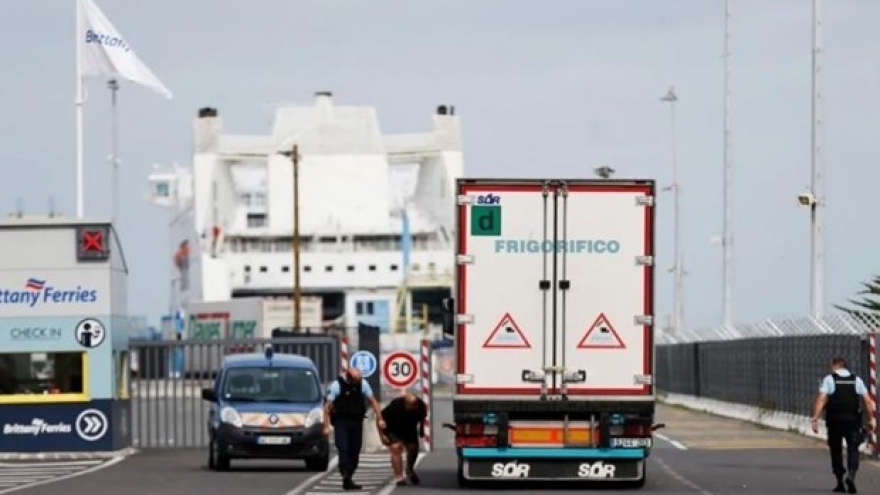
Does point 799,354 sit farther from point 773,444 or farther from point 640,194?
point 640,194

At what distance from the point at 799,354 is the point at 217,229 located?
7619 centimetres

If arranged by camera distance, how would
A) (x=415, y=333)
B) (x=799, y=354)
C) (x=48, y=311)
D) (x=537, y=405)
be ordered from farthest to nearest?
(x=415, y=333) → (x=799, y=354) → (x=48, y=311) → (x=537, y=405)

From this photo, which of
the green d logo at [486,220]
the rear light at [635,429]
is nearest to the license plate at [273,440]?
the green d logo at [486,220]

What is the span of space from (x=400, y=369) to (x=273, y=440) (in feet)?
20.5

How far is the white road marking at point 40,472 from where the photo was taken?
30.9 m

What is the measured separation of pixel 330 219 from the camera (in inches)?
4906

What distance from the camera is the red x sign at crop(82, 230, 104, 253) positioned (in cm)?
3988

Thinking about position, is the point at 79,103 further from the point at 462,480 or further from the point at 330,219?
the point at 330,219

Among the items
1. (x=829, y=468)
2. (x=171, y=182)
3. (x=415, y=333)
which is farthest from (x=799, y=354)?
(x=171, y=182)

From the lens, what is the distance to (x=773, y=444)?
42500 millimetres

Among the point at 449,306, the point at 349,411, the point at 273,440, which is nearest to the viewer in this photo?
the point at 449,306

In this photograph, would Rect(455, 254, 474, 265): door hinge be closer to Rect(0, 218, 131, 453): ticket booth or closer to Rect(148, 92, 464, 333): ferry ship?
Rect(0, 218, 131, 453): ticket booth

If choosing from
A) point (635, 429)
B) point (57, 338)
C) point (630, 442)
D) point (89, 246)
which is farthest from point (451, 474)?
point (89, 246)

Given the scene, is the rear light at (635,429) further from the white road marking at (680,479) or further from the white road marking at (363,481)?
the white road marking at (363,481)
